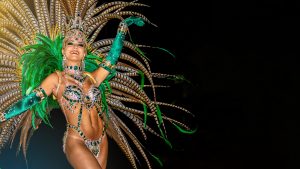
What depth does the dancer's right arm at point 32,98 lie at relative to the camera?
283 cm

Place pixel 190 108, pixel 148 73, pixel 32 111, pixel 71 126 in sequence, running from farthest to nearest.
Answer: pixel 190 108 → pixel 148 73 → pixel 32 111 → pixel 71 126

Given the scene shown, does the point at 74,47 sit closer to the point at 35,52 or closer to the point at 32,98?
the point at 35,52

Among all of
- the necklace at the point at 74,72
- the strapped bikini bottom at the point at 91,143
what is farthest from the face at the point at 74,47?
the strapped bikini bottom at the point at 91,143

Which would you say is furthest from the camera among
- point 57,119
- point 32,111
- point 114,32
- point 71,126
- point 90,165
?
point 114,32

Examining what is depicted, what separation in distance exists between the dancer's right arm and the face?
18cm

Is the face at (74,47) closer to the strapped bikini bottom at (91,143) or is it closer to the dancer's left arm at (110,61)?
the dancer's left arm at (110,61)

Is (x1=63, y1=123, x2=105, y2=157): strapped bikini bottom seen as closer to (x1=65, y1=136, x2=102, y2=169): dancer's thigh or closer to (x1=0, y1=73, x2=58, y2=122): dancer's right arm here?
(x1=65, y1=136, x2=102, y2=169): dancer's thigh

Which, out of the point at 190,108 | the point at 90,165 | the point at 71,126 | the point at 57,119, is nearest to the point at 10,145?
the point at 57,119

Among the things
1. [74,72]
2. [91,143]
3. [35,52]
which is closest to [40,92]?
[74,72]

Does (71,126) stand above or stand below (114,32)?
below

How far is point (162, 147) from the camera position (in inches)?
171

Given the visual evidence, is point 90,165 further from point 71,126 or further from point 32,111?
point 32,111

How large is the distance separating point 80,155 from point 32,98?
20.7 inches

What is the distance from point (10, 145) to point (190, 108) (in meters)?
1.88
